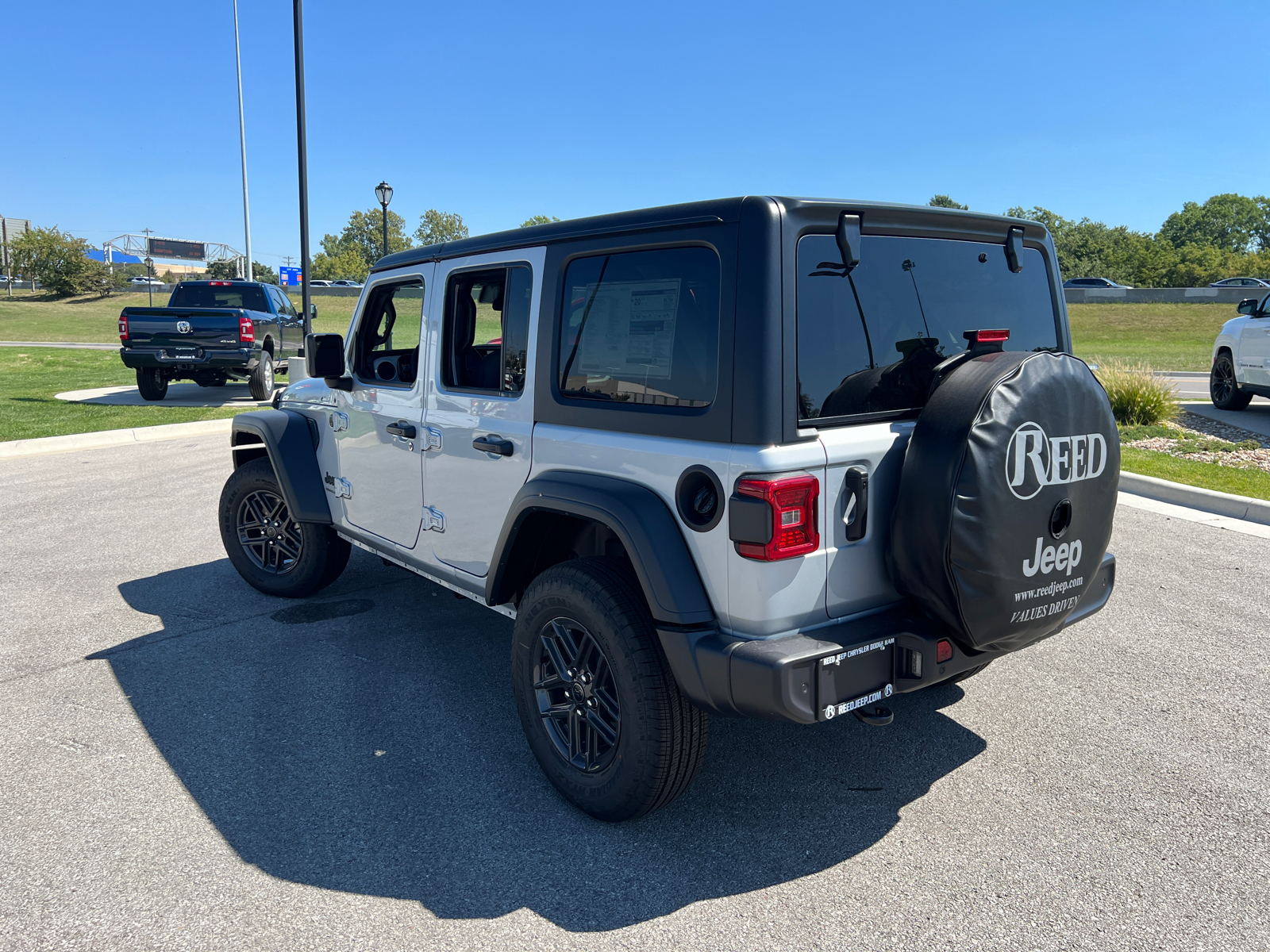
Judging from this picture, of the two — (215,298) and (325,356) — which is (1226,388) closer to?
(325,356)

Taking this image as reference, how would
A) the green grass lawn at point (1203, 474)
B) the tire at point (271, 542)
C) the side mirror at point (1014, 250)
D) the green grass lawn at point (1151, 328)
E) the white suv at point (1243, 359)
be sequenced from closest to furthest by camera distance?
the side mirror at point (1014, 250), the tire at point (271, 542), the green grass lawn at point (1203, 474), the white suv at point (1243, 359), the green grass lawn at point (1151, 328)

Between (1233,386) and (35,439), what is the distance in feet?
52.9

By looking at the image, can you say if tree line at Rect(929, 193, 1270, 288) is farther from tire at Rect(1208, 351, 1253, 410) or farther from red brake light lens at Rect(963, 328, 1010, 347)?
red brake light lens at Rect(963, 328, 1010, 347)

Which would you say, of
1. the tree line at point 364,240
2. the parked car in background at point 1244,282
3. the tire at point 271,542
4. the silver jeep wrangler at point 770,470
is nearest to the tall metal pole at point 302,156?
the tire at point 271,542

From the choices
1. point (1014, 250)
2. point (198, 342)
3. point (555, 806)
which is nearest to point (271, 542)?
point (555, 806)

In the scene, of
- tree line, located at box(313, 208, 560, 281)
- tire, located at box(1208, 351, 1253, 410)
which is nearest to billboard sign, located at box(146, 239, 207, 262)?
tree line, located at box(313, 208, 560, 281)

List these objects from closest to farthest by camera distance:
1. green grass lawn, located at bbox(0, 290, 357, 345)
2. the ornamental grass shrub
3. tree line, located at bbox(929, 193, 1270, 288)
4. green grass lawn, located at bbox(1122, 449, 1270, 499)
Result: green grass lawn, located at bbox(1122, 449, 1270, 499)
the ornamental grass shrub
green grass lawn, located at bbox(0, 290, 357, 345)
tree line, located at bbox(929, 193, 1270, 288)

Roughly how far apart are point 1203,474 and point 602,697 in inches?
312

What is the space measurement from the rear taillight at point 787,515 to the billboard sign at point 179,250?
143m

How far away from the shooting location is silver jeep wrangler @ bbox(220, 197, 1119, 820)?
2.65 meters

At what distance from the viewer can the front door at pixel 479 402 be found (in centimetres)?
353

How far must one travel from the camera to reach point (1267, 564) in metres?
6.00

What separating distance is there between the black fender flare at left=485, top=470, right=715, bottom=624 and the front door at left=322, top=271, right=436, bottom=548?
49.3 inches

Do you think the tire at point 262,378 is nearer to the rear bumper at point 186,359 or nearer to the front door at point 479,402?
the rear bumper at point 186,359
